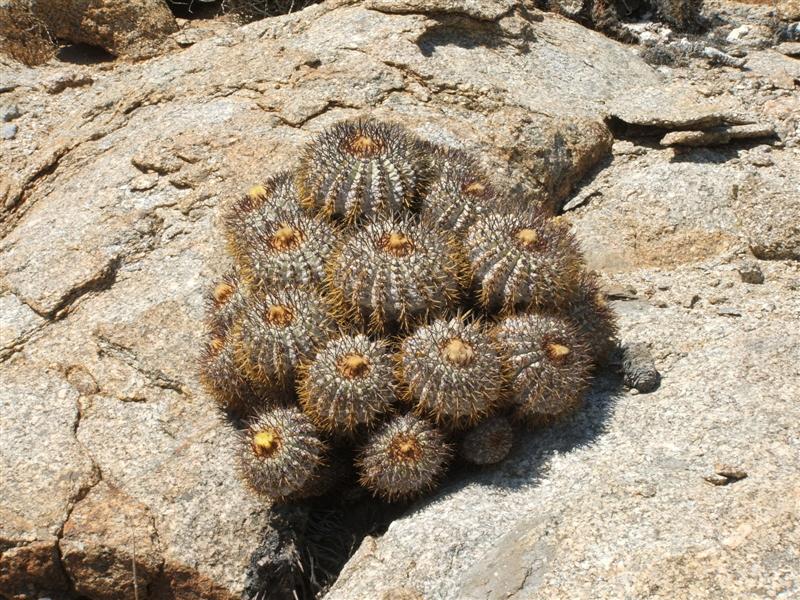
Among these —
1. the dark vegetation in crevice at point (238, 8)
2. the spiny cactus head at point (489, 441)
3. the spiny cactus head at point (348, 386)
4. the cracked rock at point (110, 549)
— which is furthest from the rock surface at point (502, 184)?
the dark vegetation in crevice at point (238, 8)

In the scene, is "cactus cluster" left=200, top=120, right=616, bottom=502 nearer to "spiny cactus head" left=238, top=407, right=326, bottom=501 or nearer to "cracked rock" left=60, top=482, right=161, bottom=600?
"spiny cactus head" left=238, top=407, right=326, bottom=501

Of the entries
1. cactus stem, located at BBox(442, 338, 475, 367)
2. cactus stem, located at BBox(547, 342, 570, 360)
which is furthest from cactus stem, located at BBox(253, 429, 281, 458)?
cactus stem, located at BBox(547, 342, 570, 360)

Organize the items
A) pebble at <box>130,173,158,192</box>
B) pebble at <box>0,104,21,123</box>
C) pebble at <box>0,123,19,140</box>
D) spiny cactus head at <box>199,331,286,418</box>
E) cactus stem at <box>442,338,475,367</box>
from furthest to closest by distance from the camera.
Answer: pebble at <box>0,104,21,123</box>, pebble at <box>0,123,19,140</box>, pebble at <box>130,173,158,192</box>, spiny cactus head at <box>199,331,286,418</box>, cactus stem at <box>442,338,475,367</box>

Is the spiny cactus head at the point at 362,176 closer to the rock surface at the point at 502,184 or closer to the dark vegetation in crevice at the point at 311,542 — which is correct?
the rock surface at the point at 502,184

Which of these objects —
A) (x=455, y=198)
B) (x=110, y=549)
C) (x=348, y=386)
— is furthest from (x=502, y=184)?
(x=110, y=549)

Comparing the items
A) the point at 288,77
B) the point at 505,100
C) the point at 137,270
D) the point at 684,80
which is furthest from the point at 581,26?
the point at 137,270

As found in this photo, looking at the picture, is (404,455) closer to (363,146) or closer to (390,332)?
(390,332)

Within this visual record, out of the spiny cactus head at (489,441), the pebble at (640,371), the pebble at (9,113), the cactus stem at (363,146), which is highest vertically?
the cactus stem at (363,146)
